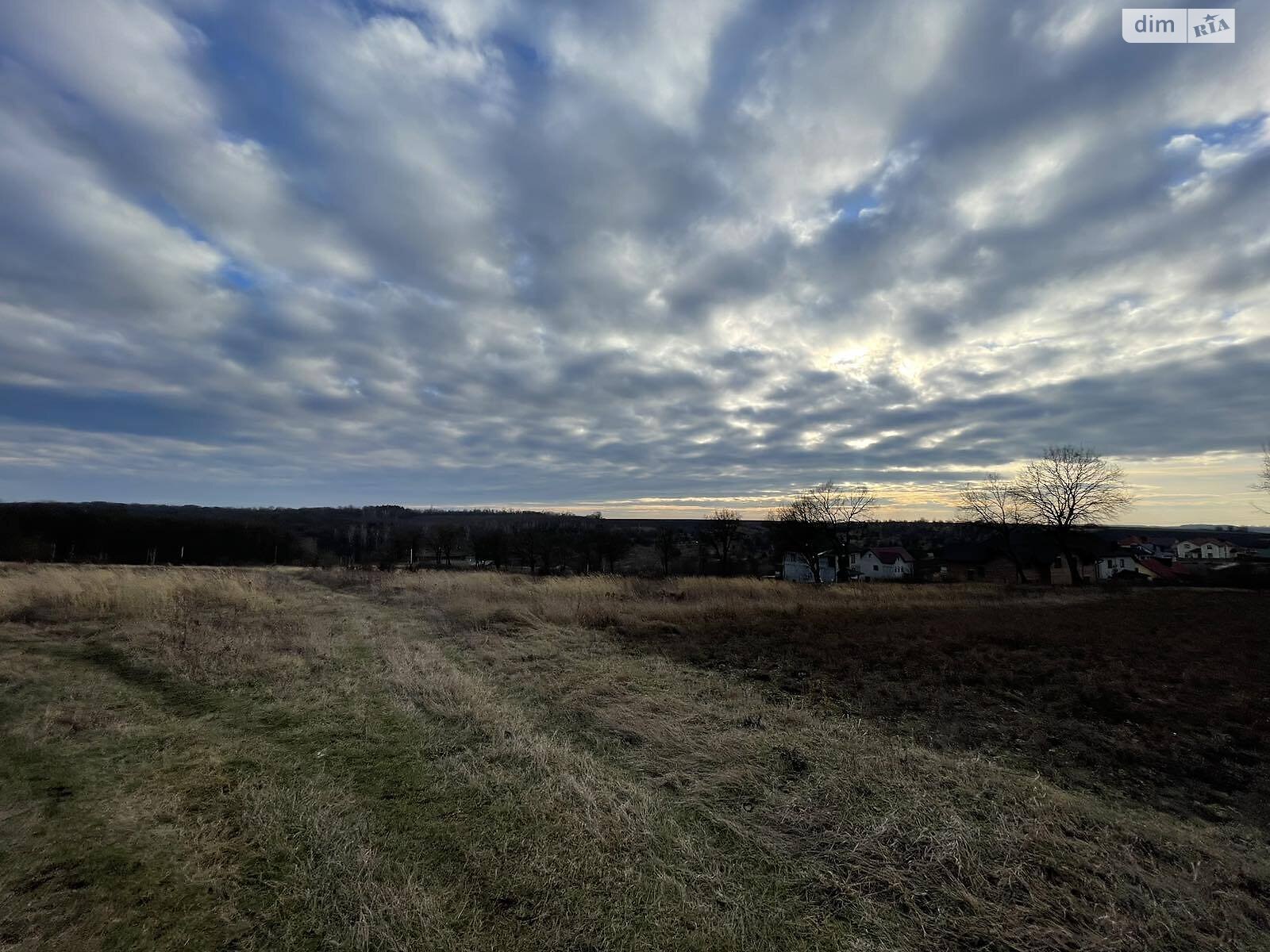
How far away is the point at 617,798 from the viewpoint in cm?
440

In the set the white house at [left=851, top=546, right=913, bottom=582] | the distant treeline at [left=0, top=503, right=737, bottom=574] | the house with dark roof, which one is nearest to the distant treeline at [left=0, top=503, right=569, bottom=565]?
the distant treeline at [left=0, top=503, right=737, bottom=574]

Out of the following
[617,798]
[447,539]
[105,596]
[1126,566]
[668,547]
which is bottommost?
[1126,566]

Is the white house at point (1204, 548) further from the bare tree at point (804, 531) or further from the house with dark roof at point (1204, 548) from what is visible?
the bare tree at point (804, 531)

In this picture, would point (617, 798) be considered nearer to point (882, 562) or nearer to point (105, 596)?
point (105, 596)

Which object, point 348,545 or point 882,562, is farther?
point 348,545

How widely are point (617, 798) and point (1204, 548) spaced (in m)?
162

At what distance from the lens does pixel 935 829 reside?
12.5 feet

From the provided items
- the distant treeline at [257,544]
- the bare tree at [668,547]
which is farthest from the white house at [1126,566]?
the bare tree at [668,547]

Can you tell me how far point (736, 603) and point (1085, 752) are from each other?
42.2 feet

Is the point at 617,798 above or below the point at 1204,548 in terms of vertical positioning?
above

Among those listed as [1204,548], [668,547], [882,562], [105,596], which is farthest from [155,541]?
[1204,548]

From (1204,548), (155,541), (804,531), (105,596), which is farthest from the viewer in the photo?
(1204,548)

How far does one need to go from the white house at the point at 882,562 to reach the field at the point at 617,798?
241 feet

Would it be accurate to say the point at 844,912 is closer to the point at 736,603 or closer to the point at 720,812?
the point at 720,812
